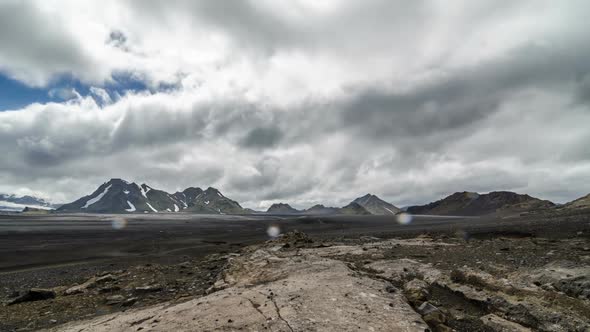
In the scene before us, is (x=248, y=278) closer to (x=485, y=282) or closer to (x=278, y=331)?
(x=278, y=331)

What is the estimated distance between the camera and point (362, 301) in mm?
8906

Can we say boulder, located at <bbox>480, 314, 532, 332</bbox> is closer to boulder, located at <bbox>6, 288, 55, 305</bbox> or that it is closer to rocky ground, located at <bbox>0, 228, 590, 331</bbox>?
rocky ground, located at <bbox>0, 228, 590, 331</bbox>

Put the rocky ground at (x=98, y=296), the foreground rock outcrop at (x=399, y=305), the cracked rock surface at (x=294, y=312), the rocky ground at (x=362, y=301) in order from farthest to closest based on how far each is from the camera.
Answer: the rocky ground at (x=98, y=296), the rocky ground at (x=362, y=301), the foreground rock outcrop at (x=399, y=305), the cracked rock surface at (x=294, y=312)

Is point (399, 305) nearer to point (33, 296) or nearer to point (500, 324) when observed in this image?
point (500, 324)

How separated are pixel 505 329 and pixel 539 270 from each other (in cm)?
467

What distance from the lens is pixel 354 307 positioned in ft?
27.7

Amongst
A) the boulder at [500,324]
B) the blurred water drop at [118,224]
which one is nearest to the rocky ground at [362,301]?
the boulder at [500,324]

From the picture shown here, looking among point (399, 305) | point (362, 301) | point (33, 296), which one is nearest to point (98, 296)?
point (33, 296)

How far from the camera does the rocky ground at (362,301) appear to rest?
7758mm

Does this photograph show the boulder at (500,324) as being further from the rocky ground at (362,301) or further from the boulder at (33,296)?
the boulder at (33,296)

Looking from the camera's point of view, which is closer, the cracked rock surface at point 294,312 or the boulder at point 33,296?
the cracked rock surface at point 294,312

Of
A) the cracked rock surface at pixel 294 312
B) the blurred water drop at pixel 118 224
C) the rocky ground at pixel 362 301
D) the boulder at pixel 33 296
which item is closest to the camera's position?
the cracked rock surface at pixel 294 312

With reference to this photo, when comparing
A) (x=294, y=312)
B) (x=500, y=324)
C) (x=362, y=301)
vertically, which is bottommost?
(x=500, y=324)

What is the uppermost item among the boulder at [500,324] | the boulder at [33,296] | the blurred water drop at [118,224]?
the boulder at [500,324]
